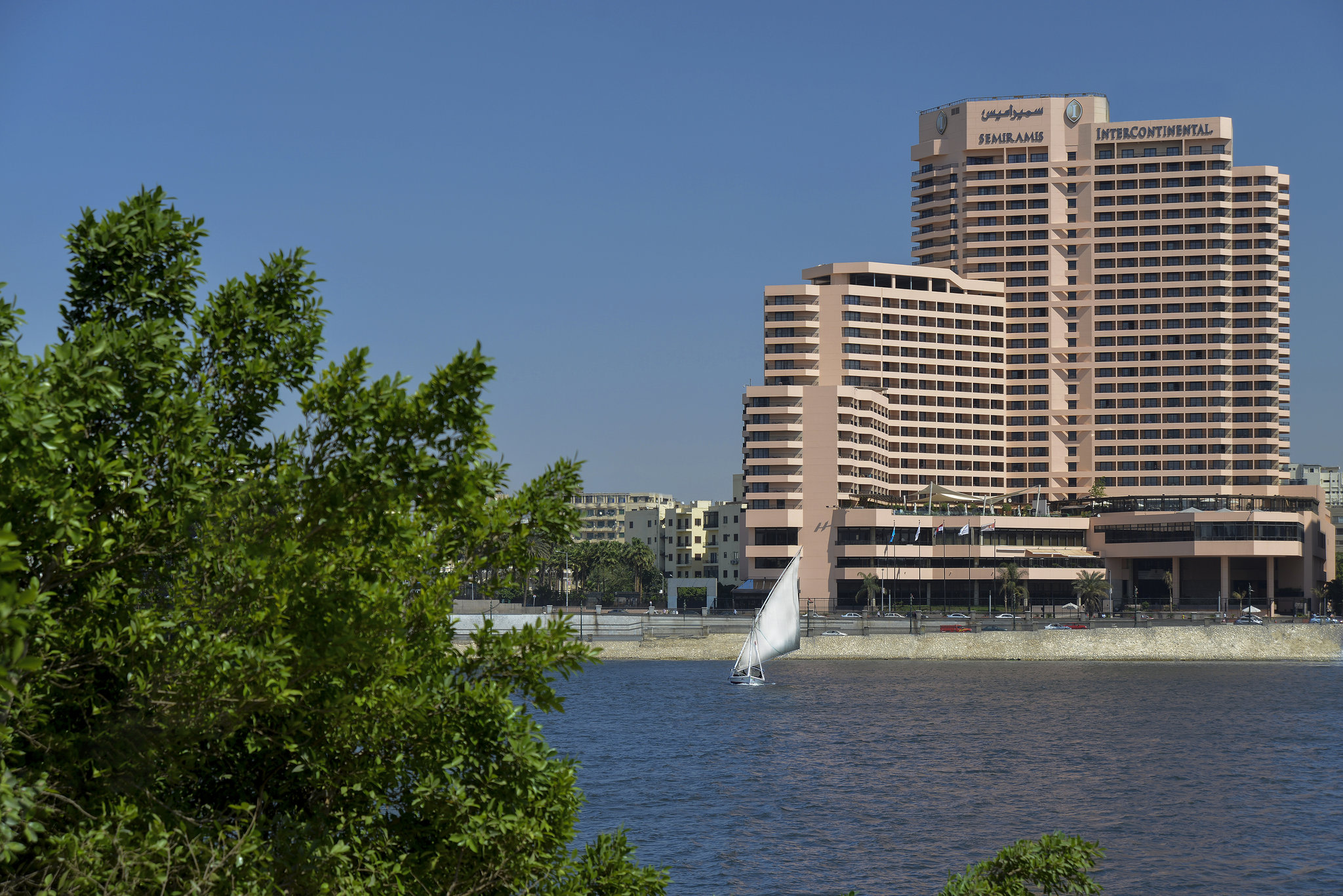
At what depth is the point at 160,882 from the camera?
1090cm

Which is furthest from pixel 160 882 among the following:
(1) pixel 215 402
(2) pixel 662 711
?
(2) pixel 662 711

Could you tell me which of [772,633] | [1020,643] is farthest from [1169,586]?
[772,633]

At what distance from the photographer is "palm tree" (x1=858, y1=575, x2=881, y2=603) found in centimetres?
18275

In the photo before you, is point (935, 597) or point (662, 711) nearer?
point (662, 711)

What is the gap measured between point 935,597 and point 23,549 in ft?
620

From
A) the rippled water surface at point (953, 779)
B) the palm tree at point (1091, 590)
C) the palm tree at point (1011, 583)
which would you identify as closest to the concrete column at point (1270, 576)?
the palm tree at point (1091, 590)

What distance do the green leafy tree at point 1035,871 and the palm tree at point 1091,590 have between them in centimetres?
17843

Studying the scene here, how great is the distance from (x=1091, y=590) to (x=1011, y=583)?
13461mm

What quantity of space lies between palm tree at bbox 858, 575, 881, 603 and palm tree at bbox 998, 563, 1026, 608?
1823 centimetres

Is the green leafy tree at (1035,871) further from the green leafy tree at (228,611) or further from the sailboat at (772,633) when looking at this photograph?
the sailboat at (772,633)

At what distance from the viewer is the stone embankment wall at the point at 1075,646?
443 ft

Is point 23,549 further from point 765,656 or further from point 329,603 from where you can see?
point 765,656

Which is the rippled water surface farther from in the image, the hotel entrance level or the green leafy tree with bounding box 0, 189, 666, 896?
the hotel entrance level

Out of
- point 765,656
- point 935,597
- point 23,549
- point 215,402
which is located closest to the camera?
point 23,549
